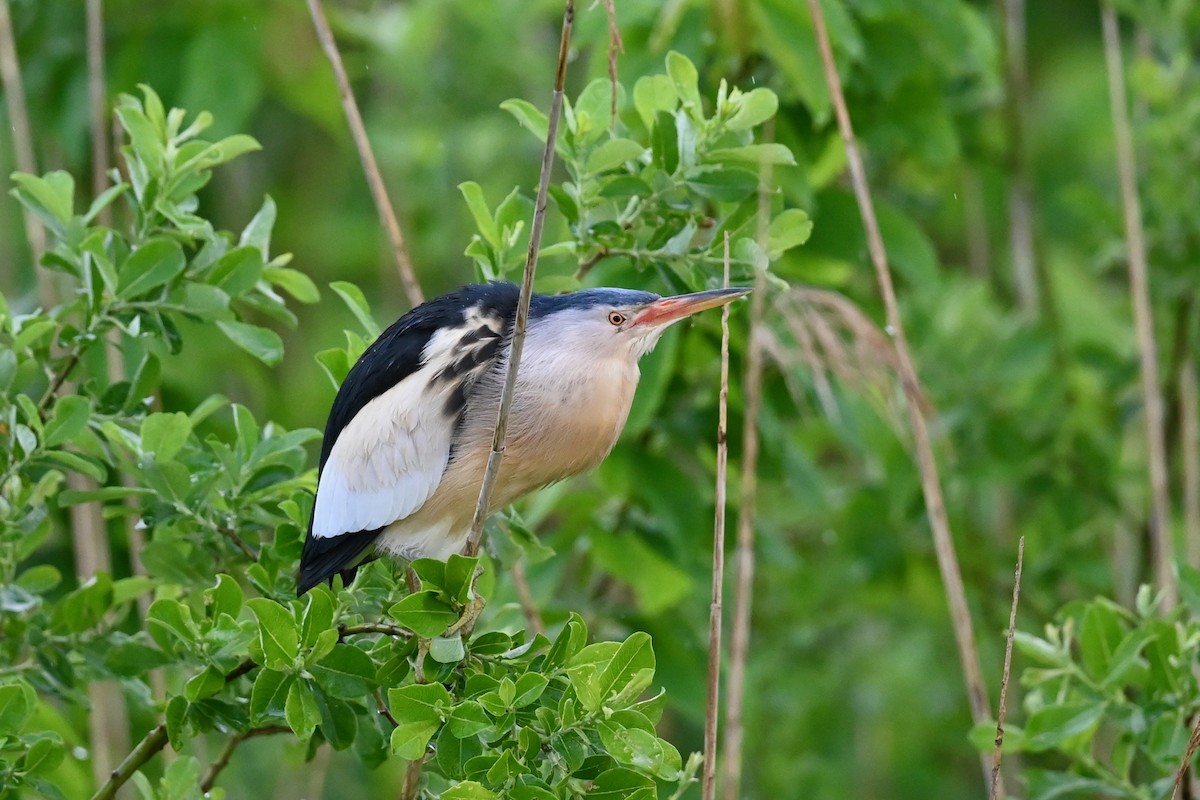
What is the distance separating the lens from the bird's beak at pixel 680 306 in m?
1.75

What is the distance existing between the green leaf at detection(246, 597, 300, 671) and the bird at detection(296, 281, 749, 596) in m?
0.28

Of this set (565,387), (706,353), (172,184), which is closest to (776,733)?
(706,353)

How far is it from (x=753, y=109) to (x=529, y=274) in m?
0.57

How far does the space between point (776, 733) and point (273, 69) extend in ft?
7.28

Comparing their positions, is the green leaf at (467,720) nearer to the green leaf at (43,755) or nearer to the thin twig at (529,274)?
the thin twig at (529,274)

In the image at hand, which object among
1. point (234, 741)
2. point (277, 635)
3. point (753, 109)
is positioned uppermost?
point (753, 109)

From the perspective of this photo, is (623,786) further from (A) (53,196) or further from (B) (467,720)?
(A) (53,196)

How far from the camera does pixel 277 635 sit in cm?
156

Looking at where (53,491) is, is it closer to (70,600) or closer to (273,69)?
(70,600)

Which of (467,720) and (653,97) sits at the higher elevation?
(653,97)

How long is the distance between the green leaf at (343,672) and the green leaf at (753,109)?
79cm

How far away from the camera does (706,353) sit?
2.54 meters

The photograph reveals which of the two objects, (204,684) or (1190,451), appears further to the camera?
(1190,451)

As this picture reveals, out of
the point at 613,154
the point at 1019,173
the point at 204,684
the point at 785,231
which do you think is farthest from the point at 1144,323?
the point at 204,684
